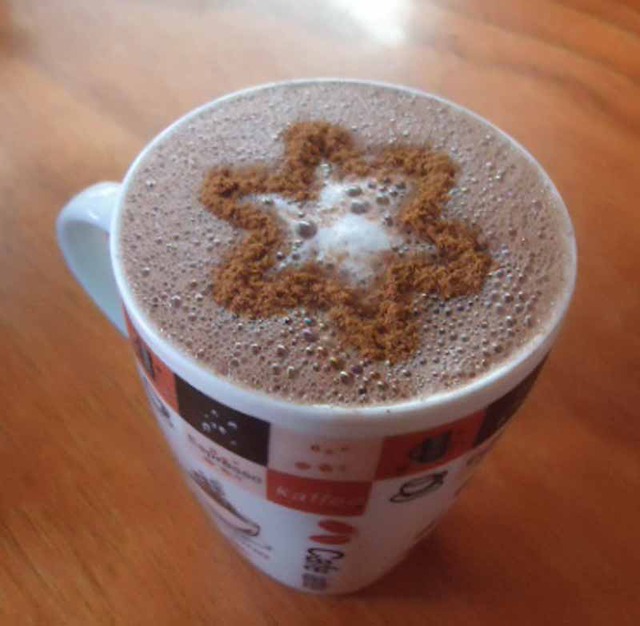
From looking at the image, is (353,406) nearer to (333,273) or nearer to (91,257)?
(333,273)

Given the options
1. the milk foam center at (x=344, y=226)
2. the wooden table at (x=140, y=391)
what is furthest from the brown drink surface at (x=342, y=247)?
the wooden table at (x=140, y=391)

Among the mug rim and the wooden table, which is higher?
the mug rim

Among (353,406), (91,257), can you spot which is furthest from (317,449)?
(91,257)

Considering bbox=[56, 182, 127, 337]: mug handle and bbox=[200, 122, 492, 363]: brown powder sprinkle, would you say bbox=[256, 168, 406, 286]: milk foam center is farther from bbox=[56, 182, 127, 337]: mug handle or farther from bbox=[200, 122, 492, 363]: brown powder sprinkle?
bbox=[56, 182, 127, 337]: mug handle

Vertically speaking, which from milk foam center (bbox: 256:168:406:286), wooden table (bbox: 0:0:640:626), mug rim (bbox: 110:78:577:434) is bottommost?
wooden table (bbox: 0:0:640:626)

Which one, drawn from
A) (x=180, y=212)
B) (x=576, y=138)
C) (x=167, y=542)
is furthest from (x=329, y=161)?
(x=576, y=138)

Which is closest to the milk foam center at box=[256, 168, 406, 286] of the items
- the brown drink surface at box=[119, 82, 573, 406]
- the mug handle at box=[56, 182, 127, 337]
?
the brown drink surface at box=[119, 82, 573, 406]

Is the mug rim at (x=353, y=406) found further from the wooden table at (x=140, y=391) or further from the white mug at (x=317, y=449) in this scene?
the wooden table at (x=140, y=391)
